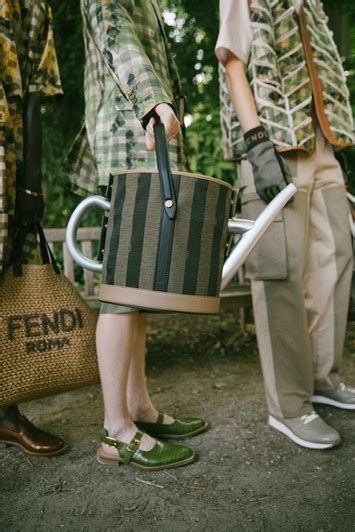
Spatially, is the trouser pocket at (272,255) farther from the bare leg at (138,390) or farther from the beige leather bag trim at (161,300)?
the beige leather bag trim at (161,300)

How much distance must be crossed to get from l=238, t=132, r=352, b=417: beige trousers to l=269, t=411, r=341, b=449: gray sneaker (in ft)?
0.12

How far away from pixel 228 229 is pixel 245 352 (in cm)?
209

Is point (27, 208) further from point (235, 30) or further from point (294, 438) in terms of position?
point (294, 438)

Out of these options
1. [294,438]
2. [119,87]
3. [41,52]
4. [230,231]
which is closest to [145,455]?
[294,438]

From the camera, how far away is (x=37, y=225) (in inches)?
73.6

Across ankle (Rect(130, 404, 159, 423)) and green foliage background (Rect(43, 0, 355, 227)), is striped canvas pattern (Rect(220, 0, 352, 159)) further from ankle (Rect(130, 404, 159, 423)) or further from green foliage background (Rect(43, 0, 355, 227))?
green foliage background (Rect(43, 0, 355, 227))

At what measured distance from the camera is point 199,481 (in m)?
1.69

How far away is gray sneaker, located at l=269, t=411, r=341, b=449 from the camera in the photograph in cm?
189

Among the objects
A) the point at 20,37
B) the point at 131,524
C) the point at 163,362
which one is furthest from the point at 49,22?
the point at 163,362

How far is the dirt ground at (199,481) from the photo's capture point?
1.46 m

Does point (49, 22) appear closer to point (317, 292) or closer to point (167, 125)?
point (167, 125)

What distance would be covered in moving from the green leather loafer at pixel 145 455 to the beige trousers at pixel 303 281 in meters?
0.50

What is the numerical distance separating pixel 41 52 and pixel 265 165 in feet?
3.10

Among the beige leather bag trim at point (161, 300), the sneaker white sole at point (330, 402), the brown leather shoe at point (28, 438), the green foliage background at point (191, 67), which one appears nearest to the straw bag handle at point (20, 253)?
the beige leather bag trim at point (161, 300)
